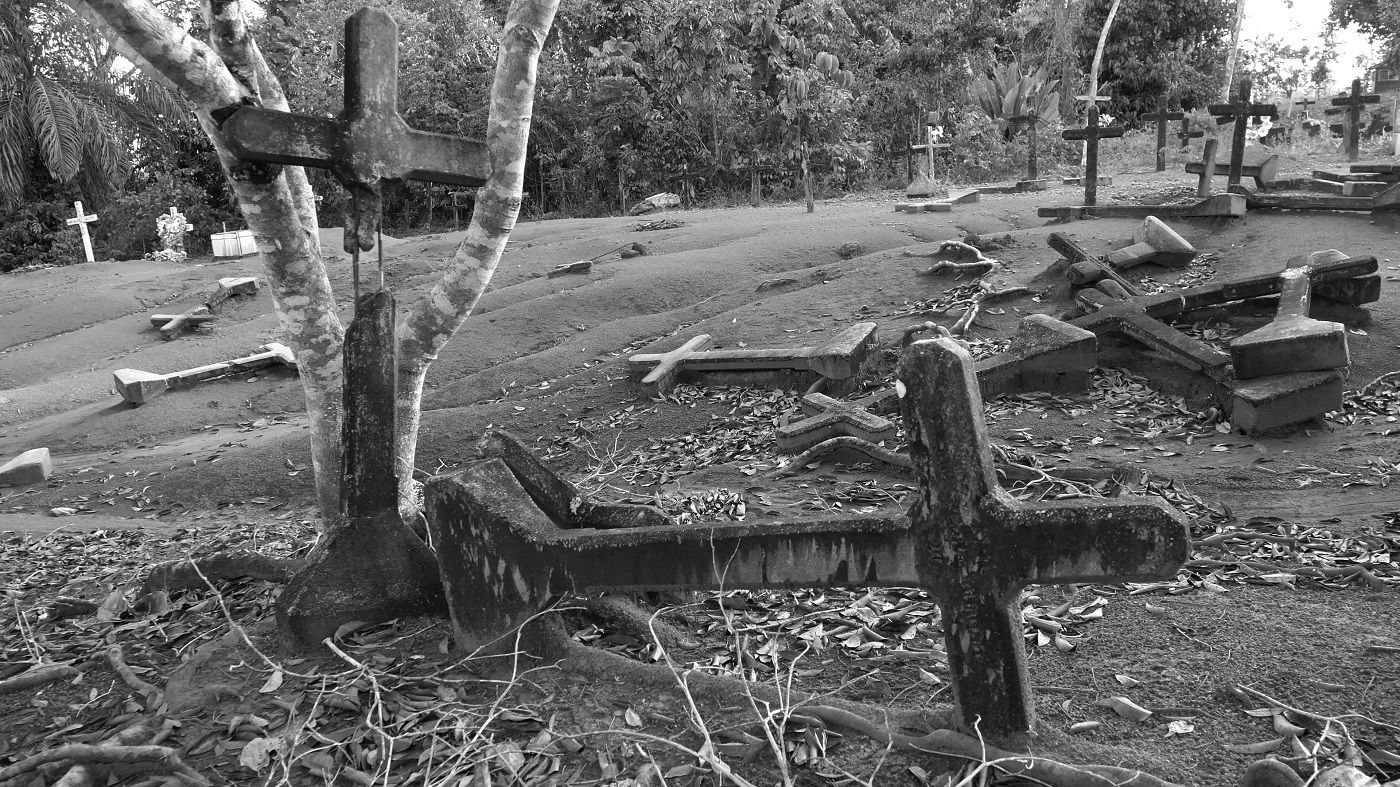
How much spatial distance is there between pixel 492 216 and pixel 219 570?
191cm

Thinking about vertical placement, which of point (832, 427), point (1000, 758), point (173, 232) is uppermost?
point (173, 232)

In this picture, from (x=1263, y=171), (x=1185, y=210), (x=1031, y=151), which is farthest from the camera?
(x=1031, y=151)

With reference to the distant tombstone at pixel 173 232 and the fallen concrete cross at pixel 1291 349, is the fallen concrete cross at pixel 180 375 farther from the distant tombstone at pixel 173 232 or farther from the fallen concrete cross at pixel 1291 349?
the distant tombstone at pixel 173 232

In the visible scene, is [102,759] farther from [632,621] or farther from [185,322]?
[185,322]

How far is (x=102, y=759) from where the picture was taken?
2584 millimetres

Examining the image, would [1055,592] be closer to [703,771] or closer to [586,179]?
[703,771]

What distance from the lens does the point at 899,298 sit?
352 inches

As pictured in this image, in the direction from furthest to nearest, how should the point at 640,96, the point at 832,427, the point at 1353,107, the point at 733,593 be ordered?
the point at 640,96 → the point at 1353,107 → the point at 832,427 → the point at 733,593

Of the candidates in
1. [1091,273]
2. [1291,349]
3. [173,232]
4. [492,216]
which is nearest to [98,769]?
[492,216]

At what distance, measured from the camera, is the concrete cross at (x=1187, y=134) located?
1992 centimetres

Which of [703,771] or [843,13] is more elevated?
[843,13]

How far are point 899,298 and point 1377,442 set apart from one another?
4.32m

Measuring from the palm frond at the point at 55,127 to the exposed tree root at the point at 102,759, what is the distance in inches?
808

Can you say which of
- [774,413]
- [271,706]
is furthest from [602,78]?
[271,706]
